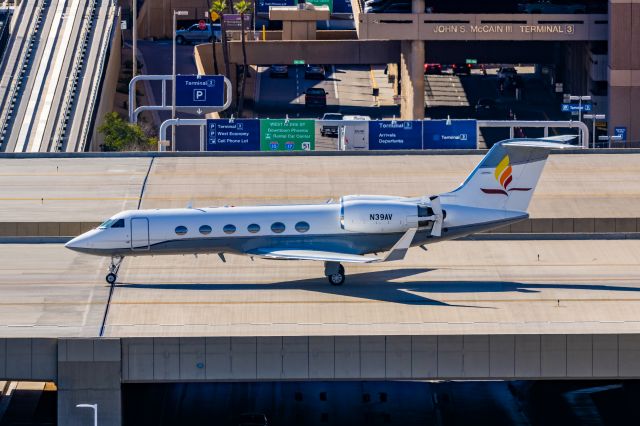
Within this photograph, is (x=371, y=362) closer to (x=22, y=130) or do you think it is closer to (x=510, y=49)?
(x=22, y=130)

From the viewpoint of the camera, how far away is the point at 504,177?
64125mm

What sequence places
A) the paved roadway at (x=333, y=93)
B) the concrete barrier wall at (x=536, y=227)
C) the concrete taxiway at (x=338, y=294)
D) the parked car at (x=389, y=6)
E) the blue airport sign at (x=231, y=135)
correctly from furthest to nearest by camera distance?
the paved roadway at (x=333, y=93), the parked car at (x=389, y=6), the blue airport sign at (x=231, y=135), the concrete barrier wall at (x=536, y=227), the concrete taxiway at (x=338, y=294)

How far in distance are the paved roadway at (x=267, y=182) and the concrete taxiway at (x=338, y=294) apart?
235 inches

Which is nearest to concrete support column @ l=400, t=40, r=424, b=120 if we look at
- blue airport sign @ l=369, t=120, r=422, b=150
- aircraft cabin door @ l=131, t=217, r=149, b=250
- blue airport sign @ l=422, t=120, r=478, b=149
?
blue airport sign @ l=369, t=120, r=422, b=150

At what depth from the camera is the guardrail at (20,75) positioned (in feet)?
354

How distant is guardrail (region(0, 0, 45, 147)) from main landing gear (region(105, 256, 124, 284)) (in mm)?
42447

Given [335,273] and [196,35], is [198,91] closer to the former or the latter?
[335,273]

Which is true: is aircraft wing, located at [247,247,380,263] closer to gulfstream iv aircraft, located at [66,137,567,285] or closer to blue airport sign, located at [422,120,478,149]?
gulfstream iv aircraft, located at [66,137,567,285]

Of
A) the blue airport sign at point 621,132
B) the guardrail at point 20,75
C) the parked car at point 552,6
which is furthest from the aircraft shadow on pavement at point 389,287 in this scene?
the parked car at point 552,6

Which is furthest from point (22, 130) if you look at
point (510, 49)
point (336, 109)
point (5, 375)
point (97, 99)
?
point (5, 375)

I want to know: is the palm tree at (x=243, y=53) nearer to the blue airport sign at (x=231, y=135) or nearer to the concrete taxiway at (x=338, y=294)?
the blue airport sign at (x=231, y=135)

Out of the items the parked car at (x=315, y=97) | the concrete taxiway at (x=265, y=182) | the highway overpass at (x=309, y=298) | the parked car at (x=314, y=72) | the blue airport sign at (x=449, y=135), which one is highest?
the parked car at (x=314, y=72)

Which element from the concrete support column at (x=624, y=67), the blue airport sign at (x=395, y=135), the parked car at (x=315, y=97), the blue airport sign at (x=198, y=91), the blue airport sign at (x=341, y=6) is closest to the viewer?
the blue airport sign at (x=395, y=135)

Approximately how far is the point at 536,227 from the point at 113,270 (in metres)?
19.9
